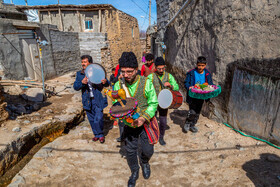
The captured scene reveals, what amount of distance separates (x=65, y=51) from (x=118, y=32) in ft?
17.8

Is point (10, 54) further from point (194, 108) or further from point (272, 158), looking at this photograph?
A: point (272, 158)

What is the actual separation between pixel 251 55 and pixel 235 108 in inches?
46.4

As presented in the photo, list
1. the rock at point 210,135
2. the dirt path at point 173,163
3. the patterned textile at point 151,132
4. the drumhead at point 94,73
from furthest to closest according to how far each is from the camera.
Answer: the rock at point 210,135 < the drumhead at point 94,73 < the dirt path at point 173,163 < the patterned textile at point 151,132

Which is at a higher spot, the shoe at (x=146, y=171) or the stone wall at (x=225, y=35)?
the stone wall at (x=225, y=35)

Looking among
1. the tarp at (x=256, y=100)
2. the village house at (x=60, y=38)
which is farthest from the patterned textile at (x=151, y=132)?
the village house at (x=60, y=38)

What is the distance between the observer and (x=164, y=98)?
2.93 metres

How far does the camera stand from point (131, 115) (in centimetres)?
209

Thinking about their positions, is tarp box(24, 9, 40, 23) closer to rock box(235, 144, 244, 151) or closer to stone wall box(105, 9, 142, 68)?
stone wall box(105, 9, 142, 68)

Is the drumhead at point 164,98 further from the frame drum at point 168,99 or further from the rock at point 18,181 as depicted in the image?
the rock at point 18,181

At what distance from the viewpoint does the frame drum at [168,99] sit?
2.89m

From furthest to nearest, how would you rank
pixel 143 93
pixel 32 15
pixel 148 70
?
pixel 32 15 < pixel 148 70 < pixel 143 93

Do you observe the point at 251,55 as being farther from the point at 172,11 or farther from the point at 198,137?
the point at 172,11

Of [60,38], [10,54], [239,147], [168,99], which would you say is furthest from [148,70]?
[60,38]

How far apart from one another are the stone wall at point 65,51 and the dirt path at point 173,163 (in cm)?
898
